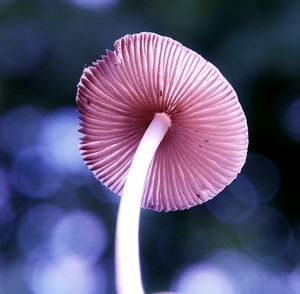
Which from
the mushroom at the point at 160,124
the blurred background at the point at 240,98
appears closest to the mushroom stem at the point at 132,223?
the mushroom at the point at 160,124

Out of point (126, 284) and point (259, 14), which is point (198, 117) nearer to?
point (126, 284)

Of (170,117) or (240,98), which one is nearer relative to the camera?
(170,117)

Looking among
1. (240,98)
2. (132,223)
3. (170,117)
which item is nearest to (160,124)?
(170,117)

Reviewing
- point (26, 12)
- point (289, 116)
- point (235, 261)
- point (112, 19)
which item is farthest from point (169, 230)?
point (26, 12)

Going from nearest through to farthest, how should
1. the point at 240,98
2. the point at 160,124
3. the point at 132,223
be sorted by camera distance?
the point at 132,223 < the point at 160,124 < the point at 240,98

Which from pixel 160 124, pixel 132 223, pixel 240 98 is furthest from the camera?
pixel 240 98

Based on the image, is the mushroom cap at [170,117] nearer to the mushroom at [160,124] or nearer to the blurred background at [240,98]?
the mushroom at [160,124]

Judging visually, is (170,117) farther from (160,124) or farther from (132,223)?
(132,223)

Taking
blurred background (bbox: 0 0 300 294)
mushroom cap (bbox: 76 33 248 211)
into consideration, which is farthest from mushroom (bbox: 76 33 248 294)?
blurred background (bbox: 0 0 300 294)
